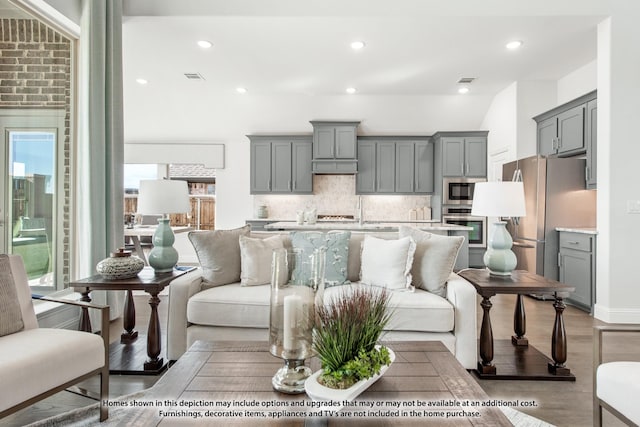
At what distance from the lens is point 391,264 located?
8.81 feet

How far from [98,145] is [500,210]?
331 cm

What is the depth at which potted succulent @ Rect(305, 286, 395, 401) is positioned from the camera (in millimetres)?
1146

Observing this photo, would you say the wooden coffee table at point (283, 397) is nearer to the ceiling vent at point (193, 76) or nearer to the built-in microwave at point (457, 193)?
the ceiling vent at point (193, 76)

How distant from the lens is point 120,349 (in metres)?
2.77

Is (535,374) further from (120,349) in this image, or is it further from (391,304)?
(120,349)

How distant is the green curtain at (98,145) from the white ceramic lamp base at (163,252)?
0.79 meters

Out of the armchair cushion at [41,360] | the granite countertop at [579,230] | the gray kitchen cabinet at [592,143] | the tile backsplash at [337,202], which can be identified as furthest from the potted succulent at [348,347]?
the tile backsplash at [337,202]

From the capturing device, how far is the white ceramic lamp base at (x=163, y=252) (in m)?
2.79

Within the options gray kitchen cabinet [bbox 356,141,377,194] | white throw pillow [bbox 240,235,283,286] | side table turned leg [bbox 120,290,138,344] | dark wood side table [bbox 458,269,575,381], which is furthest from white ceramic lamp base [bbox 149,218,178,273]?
gray kitchen cabinet [bbox 356,141,377,194]

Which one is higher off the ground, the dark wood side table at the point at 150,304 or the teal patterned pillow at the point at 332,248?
the teal patterned pillow at the point at 332,248

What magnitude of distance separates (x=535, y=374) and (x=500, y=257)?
2.58 ft

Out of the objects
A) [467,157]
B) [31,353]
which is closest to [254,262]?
[31,353]

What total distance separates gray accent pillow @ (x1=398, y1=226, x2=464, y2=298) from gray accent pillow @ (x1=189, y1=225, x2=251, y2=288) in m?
1.39

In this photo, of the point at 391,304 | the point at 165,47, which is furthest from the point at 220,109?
the point at 391,304
